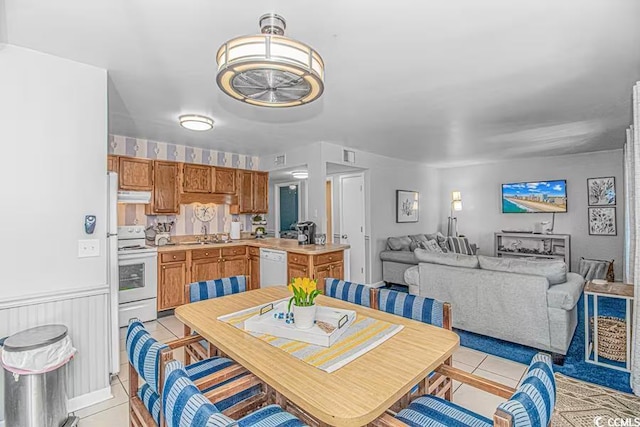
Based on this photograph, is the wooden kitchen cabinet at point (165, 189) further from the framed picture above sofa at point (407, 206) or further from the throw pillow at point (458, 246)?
the throw pillow at point (458, 246)

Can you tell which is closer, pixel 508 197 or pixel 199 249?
pixel 199 249

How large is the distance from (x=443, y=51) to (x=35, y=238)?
3065 millimetres

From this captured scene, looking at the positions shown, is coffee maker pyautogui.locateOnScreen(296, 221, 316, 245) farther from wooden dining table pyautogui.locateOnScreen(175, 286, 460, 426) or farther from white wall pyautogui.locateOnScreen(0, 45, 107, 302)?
wooden dining table pyautogui.locateOnScreen(175, 286, 460, 426)

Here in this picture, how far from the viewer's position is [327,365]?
1.33m

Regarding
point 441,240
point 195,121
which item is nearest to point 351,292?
point 195,121

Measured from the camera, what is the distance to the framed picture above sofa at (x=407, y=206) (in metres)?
6.61

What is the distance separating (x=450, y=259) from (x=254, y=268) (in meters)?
2.92

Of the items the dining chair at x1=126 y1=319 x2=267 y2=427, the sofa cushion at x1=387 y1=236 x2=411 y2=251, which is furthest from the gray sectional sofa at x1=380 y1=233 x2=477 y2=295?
the dining chair at x1=126 y1=319 x2=267 y2=427

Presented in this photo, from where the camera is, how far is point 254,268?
5098mm

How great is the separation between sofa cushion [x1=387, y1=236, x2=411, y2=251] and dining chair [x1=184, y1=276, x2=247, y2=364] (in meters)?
3.90

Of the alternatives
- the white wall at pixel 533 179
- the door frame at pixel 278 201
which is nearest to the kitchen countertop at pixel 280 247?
the door frame at pixel 278 201

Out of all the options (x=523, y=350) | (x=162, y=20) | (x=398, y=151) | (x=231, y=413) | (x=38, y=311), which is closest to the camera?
(x=231, y=413)

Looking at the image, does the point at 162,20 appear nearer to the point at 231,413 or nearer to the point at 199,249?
the point at 231,413

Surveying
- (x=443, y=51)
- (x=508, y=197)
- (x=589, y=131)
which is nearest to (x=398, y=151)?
(x=589, y=131)
